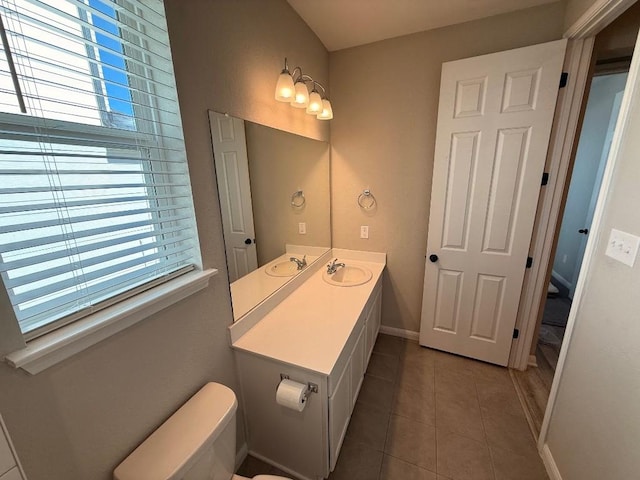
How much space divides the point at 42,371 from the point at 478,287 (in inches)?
93.9

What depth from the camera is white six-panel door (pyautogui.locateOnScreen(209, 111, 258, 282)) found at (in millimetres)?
1142

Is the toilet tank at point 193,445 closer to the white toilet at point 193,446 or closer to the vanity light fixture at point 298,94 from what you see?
the white toilet at point 193,446

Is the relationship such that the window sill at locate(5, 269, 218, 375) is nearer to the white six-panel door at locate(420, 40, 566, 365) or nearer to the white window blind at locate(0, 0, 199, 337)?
the white window blind at locate(0, 0, 199, 337)

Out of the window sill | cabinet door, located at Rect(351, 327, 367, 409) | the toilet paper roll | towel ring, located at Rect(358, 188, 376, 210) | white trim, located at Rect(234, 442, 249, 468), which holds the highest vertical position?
towel ring, located at Rect(358, 188, 376, 210)

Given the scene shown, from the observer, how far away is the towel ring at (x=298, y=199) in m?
1.89

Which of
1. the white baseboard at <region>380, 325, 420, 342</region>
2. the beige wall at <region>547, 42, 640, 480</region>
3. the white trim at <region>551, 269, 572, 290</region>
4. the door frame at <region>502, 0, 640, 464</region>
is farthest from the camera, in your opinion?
the white trim at <region>551, 269, 572, 290</region>

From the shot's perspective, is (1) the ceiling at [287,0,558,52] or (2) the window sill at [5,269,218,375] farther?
(1) the ceiling at [287,0,558,52]

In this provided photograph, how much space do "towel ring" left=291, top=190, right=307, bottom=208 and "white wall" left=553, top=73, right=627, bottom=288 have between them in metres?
3.10

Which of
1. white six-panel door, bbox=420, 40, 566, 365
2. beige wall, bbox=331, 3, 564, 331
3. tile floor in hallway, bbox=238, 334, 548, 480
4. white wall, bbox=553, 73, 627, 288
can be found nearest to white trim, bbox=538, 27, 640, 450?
tile floor in hallway, bbox=238, 334, 548, 480

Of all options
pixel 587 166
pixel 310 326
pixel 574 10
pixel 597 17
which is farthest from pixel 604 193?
A: pixel 587 166

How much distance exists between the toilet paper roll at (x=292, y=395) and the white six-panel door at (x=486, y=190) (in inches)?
58.3

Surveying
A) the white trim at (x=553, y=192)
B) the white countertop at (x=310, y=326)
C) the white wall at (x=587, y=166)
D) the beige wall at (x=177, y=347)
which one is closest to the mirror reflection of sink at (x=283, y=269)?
the white countertop at (x=310, y=326)

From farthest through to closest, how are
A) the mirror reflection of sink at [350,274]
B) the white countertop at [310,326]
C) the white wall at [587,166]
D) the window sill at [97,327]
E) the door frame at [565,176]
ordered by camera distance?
the white wall at [587,166]
the mirror reflection of sink at [350,274]
the white countertop at [310,326]
the door frame at [565,176]
the window sill at [97,327]

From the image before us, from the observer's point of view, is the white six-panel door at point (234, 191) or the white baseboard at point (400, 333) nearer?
the white six-panel door at point (234, 191)
